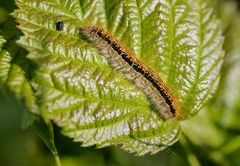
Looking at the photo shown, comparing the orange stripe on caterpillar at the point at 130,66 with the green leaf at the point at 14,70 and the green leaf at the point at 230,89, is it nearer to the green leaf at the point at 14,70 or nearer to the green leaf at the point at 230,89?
the green leaf at the point at 14,70

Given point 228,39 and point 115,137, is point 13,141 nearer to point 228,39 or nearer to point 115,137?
point 115,137

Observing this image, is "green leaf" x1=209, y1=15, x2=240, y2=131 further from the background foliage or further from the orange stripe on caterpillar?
the orange stripe on caterpillar

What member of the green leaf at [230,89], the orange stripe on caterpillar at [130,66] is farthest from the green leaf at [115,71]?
the green leaf at [230,89]

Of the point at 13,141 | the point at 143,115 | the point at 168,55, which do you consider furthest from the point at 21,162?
the point at 168,55

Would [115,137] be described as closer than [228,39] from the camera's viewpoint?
Yes

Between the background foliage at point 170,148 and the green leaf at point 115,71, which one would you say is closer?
the green leaf at point 115,71

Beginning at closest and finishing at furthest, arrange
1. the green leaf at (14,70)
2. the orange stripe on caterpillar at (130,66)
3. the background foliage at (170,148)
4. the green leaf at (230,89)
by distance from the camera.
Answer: the green leaf at (14,70)
the orange stripe on caterpillar at (130,66)
the background foliage at (170,148)
the green leaf at (230,89)

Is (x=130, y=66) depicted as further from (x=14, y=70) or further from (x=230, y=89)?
(x=230, y=89)
